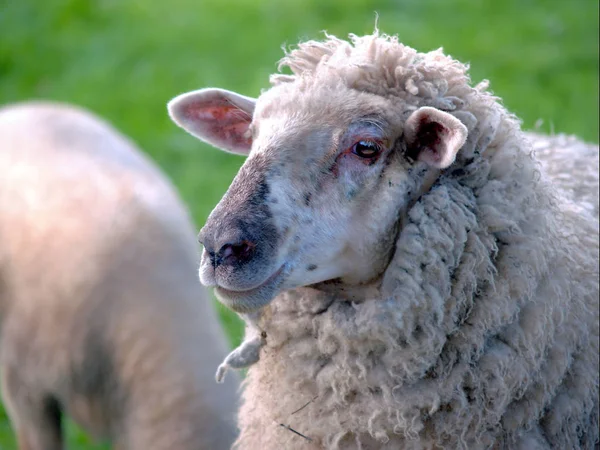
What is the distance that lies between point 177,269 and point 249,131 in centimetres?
184

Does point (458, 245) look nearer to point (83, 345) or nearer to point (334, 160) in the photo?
point (334, 160)

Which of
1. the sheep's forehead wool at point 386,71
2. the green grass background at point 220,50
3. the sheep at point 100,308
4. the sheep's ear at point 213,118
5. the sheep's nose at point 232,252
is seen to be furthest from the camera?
the green grass background at point 220,50

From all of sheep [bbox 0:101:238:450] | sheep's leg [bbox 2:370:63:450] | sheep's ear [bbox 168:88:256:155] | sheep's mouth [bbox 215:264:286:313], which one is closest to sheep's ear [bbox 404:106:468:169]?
sheep's mouth [bbox 215:264:286:313]

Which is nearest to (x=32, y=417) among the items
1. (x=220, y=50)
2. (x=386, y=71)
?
(x=386, y=71)

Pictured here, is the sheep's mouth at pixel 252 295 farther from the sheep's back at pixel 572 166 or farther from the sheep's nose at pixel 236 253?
the sheep's back at pixel 572 166

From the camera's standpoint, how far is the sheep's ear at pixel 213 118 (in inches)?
107

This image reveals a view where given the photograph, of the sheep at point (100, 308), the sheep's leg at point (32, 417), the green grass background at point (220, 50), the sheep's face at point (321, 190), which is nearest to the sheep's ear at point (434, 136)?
the sheep's face at point (321, 190)

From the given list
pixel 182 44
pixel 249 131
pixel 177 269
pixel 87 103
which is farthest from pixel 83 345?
pixel 182 44

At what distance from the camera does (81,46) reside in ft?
31.0

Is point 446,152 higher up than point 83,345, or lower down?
higher up

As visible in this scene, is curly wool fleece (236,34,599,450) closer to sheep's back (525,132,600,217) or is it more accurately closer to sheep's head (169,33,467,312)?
sheep's head (169,33,467,312)

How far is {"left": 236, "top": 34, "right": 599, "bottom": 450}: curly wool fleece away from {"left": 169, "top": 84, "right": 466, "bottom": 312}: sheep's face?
0.22 feet

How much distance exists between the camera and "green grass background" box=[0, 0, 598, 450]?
7.40 meters

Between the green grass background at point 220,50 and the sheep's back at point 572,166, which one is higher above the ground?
the sheep's back at point 572,166
